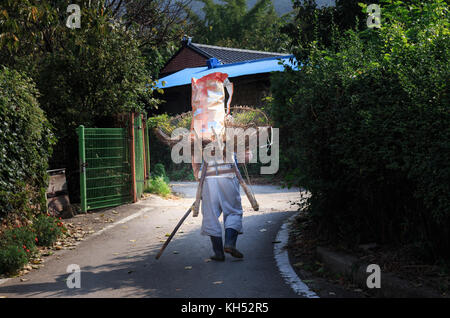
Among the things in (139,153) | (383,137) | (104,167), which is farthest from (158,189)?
(383,137)

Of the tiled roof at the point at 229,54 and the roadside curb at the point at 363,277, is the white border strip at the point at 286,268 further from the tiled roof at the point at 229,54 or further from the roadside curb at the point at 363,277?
the tiled roof at the point at 229,54

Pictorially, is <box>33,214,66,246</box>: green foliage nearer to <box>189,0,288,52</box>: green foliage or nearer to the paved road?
the paved road

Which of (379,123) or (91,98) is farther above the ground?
(91,98)

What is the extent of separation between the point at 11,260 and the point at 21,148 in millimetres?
2393

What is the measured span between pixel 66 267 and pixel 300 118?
3.85m

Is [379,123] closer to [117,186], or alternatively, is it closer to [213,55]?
[117,186]

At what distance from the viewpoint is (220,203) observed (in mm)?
6941

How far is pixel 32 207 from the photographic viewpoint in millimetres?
8906

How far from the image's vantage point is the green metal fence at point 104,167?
11484 mm

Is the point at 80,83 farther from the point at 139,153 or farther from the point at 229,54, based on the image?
the point at 229,54

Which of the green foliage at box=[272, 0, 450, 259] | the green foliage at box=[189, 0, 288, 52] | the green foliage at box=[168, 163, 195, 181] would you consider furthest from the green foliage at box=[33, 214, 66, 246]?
the green foliage at box=[189, 0, 288, 52]

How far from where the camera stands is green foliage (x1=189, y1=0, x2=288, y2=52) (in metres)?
56.5

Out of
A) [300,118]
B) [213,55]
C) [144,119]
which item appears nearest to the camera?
[300,118]
